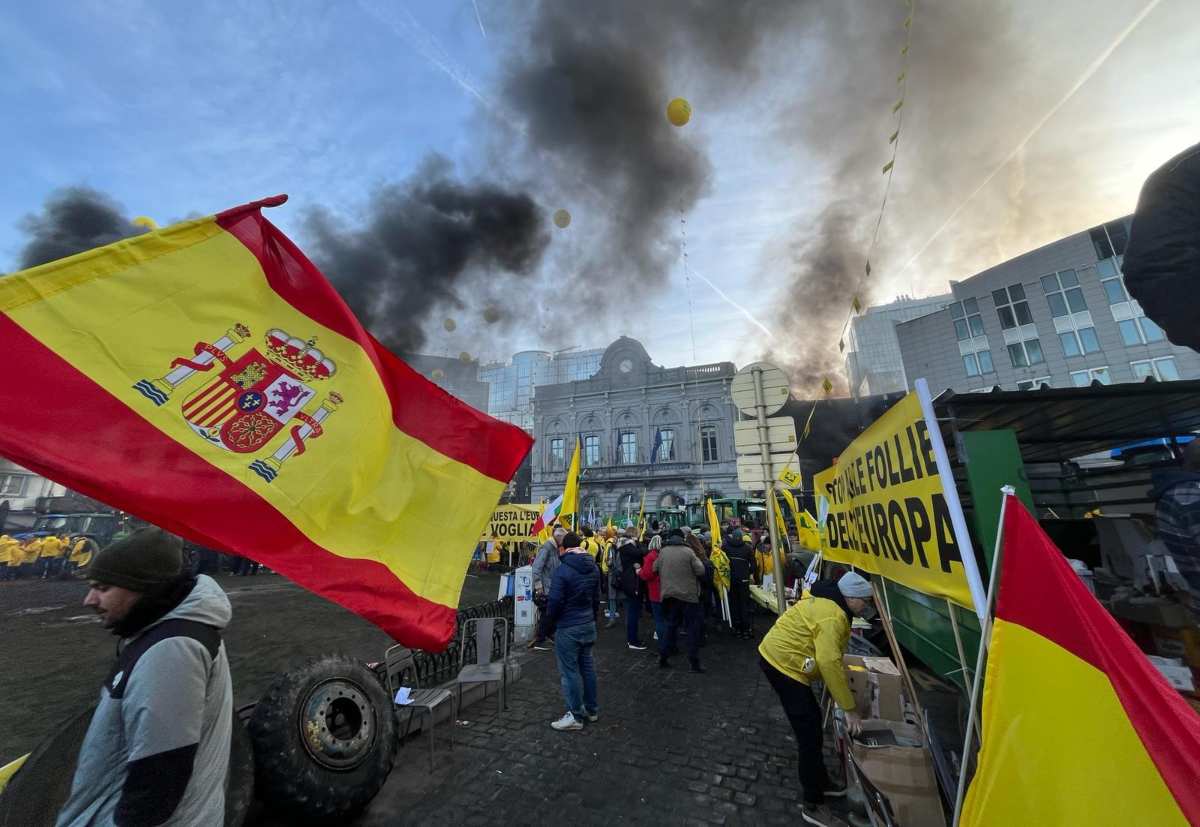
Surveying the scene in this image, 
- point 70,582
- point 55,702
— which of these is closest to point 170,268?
point 55,702

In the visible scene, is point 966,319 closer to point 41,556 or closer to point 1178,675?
point 1178,675

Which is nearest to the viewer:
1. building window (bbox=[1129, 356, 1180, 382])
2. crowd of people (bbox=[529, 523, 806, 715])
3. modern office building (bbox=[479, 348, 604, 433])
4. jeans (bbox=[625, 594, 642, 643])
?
crowd of people (bbox=[529, 523, 806, 715])

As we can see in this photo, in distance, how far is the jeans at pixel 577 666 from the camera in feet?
17.0

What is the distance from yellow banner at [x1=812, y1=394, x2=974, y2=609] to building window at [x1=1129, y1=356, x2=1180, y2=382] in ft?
113

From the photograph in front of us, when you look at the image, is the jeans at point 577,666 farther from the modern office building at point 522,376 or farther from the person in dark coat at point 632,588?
the modern office building at point 522,376

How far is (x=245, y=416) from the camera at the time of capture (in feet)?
7.47

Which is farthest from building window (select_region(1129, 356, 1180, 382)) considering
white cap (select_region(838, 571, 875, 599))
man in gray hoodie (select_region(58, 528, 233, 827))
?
man in gray hoodie (select_region(58, 528, 233, 827))

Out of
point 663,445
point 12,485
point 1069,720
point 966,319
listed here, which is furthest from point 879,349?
point 12,485

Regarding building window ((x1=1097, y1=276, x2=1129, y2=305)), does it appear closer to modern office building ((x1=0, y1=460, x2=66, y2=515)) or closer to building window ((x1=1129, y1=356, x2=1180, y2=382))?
building window ((x1=1129, y1=356, x2=1180, y2=382))

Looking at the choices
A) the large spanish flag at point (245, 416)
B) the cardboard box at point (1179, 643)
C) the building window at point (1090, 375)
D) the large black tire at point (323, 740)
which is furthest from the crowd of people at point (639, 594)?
the building window at point (1090, 375)

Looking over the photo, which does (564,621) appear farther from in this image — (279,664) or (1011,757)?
(279,664)

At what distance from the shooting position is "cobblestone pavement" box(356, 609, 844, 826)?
144 inches

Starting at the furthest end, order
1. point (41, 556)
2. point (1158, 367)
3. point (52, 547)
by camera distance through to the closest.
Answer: point (1158, 367) < point (52, 547) < point (41, 556)

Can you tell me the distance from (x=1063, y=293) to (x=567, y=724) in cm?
3968
